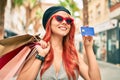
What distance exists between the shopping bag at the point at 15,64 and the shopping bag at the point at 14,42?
77 mm

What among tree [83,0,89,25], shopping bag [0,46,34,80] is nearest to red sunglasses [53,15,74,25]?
shopping bag [0,46,34,80]

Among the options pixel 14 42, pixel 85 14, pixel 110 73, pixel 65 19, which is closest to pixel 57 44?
pixel 65 19

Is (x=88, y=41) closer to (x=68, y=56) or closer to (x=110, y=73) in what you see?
(x=68, y=56)

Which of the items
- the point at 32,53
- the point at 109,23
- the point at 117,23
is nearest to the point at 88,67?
the point at 32,53

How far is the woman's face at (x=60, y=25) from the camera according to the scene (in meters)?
2.92

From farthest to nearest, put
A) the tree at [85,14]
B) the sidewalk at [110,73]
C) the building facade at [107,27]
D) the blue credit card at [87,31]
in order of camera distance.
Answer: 1. the building facade at [107,27]
2. the tree at [85,14]
3. the sidewalk at [110,73]
4. the blue credit card at [87,31]

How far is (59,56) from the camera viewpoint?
2908 millimetres

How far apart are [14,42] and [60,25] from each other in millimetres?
469

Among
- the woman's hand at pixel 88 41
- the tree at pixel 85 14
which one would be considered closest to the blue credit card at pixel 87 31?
the woman's hand at pixel 88 41

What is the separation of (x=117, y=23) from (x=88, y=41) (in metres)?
22.1

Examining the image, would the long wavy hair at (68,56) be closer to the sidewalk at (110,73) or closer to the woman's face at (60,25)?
the woman's face at (60,25)

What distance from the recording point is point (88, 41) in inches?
117

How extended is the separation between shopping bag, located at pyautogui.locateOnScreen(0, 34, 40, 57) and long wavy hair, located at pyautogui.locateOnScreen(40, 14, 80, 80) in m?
0.13

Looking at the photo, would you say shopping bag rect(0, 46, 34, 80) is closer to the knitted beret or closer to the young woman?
the young woman
